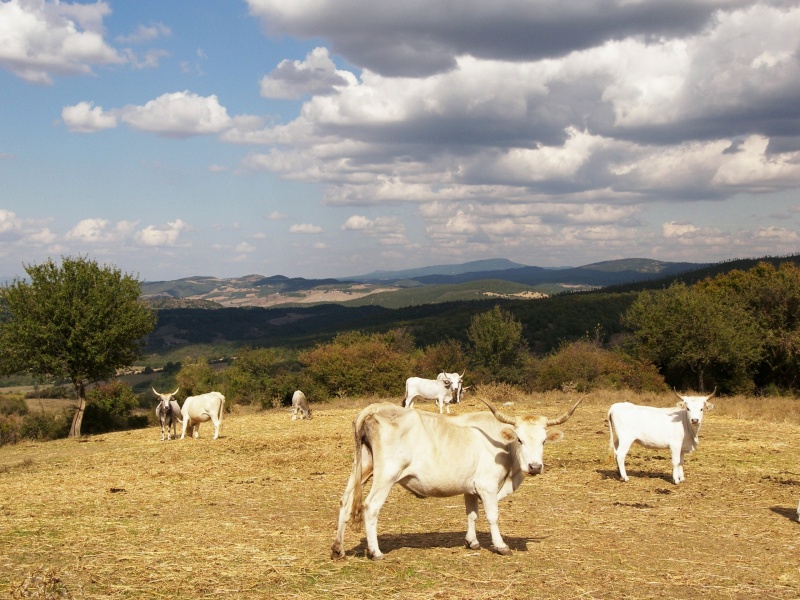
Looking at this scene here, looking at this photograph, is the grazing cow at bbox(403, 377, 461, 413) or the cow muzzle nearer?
the cow muzzle

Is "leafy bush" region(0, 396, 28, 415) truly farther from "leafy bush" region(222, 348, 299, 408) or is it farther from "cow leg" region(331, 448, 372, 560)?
"cow leg" region(331, 448, 372, 560)

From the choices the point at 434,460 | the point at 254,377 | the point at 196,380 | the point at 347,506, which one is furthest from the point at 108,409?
the point at 196,380

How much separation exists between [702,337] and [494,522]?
40.3 meters

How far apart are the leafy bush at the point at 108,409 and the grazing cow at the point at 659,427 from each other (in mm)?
29274

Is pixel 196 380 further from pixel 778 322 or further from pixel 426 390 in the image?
pixel 778 322

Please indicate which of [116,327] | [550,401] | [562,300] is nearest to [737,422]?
[550,401]

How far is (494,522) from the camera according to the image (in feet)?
29.8

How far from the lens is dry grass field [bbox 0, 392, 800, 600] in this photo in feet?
25.1

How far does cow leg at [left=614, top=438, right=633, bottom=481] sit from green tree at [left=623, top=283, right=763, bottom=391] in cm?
3190

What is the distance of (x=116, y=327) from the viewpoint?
1248 inches

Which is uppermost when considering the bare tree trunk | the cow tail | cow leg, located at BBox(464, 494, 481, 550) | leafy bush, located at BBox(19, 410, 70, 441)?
the cow tail

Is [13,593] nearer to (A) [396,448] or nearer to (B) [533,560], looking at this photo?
(A) [396,448]

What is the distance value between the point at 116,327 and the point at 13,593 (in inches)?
1049

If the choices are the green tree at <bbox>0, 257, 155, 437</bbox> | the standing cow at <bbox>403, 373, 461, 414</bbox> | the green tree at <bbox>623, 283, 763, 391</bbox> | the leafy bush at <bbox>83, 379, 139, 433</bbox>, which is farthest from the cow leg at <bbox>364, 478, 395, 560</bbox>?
the green tree at <bbox>623, 283, 763, 391</bbox>
